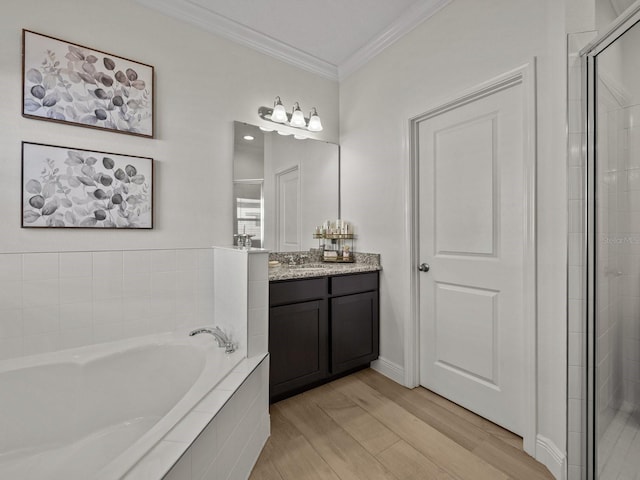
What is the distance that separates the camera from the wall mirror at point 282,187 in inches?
89.5

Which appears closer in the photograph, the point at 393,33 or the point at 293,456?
the point at 293,456

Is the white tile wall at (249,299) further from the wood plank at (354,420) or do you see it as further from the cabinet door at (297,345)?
the wood plank at (354,420)

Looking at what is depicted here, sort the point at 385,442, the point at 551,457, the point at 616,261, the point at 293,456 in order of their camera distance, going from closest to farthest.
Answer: the point at 616,261
the point at 551,457
the point at 293,456
the point at 385,442

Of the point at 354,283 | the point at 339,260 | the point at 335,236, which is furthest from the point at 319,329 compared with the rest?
the point at 335,236

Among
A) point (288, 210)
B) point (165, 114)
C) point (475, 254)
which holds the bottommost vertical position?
point (475, 254)

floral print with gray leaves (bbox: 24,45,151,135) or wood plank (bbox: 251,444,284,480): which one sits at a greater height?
floral print with gray leaves (bbox: 24,45,151,135)

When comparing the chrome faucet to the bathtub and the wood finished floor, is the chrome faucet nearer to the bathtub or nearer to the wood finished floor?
the bathtub

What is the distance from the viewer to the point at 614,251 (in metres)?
1.08

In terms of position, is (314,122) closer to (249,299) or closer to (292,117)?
(292,117)

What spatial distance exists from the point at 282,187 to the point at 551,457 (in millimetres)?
2285

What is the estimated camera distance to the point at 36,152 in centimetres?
158

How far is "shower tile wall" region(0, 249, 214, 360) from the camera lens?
1.54 m

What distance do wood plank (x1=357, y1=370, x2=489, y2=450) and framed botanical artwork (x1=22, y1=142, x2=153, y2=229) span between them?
1.96m

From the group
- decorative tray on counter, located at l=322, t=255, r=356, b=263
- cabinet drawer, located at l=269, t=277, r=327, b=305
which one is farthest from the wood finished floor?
decorative tray on counter, located at l=322, t=255, r=356, b=263
